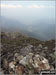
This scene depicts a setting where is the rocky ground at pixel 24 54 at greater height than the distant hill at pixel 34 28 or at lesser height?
lesser

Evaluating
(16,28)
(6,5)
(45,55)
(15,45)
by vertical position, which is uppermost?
(6,5)

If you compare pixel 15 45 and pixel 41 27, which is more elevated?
pixel 41 27

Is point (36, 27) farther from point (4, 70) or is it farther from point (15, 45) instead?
point (4, 70)

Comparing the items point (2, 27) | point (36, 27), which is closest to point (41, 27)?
point (36, 27)

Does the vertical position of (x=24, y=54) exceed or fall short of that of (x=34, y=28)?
it falls short

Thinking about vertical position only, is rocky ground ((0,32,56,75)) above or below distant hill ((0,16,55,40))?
below

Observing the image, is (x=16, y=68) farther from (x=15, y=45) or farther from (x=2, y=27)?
(x=2, y=27)
